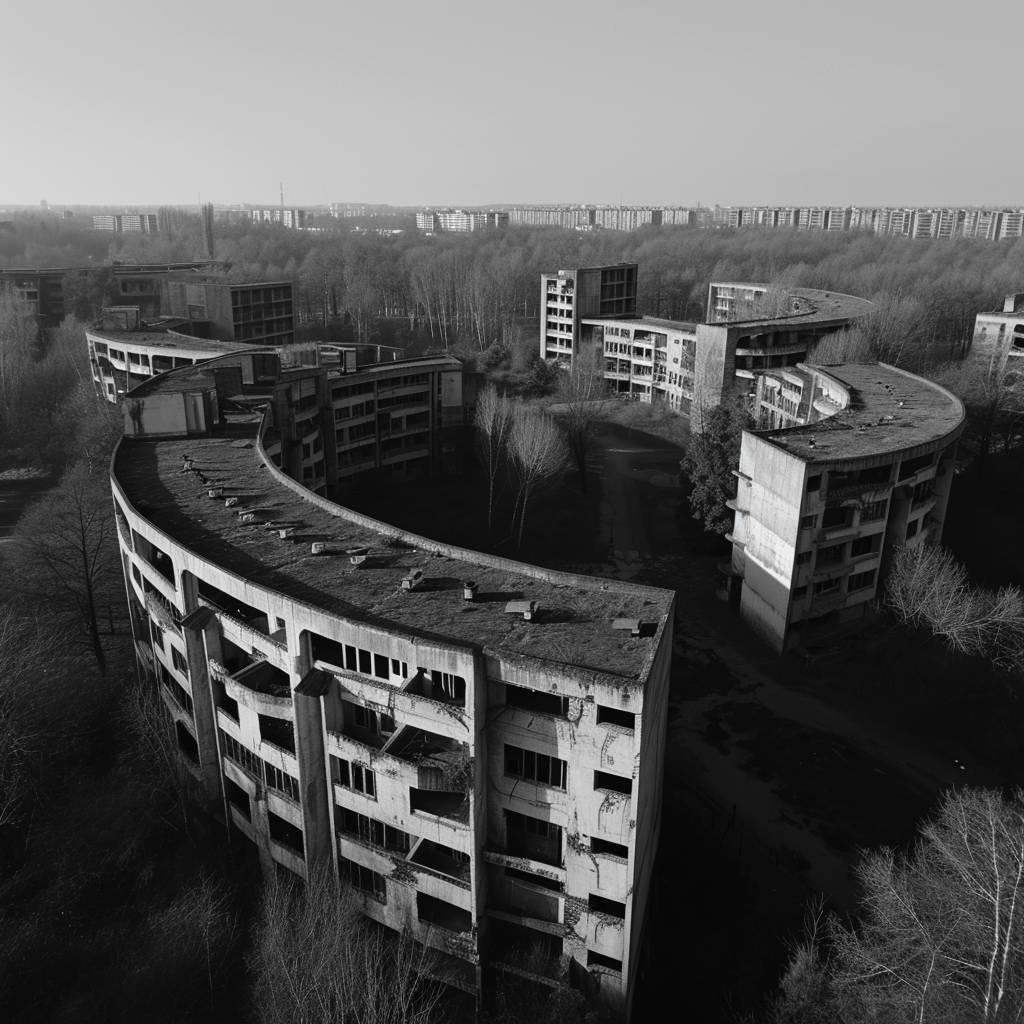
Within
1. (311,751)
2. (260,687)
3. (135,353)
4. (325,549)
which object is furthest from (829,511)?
(135,353)

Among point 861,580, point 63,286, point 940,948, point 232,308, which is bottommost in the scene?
point 861,580

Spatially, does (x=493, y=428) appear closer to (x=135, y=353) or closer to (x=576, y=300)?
(x=135, y=353)

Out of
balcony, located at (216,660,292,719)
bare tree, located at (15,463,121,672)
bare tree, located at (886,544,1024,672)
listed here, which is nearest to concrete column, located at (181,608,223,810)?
balcony, located at (216,660,292,719)

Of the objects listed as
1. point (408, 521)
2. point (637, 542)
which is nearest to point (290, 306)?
point (408, 521)

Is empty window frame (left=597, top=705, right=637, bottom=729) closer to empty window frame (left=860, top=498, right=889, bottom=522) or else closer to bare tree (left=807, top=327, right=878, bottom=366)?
empty window frame (left=860, top=498, right=889, bottom=522)

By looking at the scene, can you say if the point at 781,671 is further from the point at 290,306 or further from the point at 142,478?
the point at 290,306

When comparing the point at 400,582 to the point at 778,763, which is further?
the point at 778,763

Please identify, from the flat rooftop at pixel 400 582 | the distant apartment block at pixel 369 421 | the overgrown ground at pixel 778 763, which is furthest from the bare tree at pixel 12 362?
the overgrown ground at pixel 778 763
